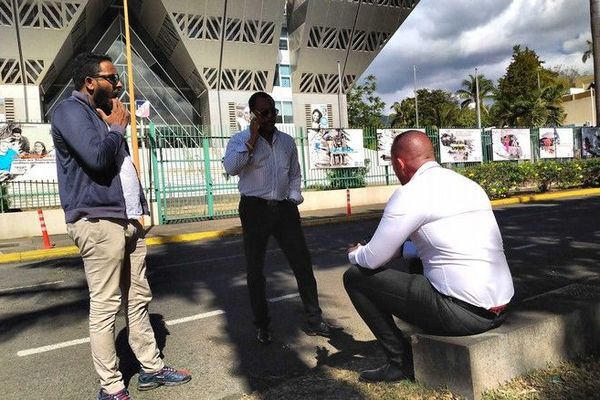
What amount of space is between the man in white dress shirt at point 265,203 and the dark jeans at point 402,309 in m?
1.07

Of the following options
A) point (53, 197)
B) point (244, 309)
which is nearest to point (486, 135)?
point (53, 197)

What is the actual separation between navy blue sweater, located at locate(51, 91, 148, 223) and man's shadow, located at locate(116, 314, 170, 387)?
1.26 meters

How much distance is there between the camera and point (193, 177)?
14.9 m

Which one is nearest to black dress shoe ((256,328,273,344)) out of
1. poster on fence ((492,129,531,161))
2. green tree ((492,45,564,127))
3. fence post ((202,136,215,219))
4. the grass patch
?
the grass patch

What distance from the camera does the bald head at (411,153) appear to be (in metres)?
2.71

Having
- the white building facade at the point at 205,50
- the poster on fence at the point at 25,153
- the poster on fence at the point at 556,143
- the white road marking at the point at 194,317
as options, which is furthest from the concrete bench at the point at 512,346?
the white building facade at the point at 205,50

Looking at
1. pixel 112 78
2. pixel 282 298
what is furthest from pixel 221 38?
pixel 112 78

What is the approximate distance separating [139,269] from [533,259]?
5404mm

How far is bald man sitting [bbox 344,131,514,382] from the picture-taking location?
2531mm

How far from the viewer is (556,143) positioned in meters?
21.2

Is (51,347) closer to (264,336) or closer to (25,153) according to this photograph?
(264,336)

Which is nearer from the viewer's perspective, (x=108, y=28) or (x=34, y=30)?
(x=34, y=30)

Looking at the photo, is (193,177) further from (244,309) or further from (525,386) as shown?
(525,386)

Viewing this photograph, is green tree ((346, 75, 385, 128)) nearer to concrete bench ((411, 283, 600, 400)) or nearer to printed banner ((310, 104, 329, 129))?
printed banner ((310, 104, 329, 129))
